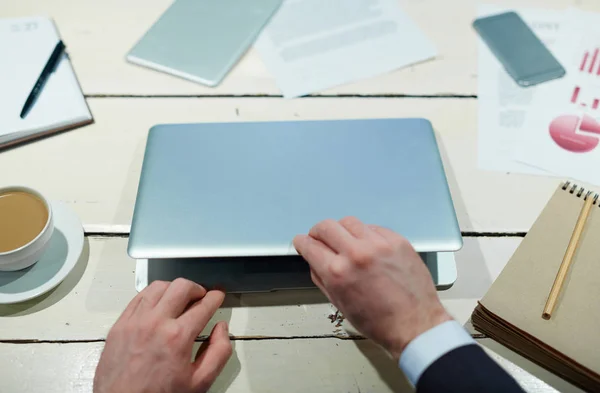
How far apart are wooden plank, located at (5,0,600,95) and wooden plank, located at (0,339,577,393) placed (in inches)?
16.5

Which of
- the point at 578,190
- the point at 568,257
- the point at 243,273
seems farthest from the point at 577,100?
the point at 243,273

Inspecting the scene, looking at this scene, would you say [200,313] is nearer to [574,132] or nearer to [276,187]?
[276,187]

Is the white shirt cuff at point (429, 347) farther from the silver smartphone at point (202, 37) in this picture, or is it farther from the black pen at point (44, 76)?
the black pen at point (44, 76)

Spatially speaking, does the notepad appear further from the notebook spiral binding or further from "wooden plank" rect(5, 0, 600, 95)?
the notebook spiral binding

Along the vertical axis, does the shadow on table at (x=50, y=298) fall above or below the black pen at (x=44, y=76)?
below

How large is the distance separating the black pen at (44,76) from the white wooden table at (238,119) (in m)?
0.03

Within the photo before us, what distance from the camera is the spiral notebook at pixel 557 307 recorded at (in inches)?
22.1

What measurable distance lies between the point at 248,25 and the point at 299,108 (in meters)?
0.20

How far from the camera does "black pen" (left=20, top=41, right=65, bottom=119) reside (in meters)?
0.79

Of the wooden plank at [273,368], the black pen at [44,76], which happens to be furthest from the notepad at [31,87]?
the wooden plank at [273,368]

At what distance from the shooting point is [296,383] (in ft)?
1.96

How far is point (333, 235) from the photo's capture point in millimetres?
566

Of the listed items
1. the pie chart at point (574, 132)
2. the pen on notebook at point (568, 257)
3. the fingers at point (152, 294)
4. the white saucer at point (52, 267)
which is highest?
the pie chart at point (574, 132)

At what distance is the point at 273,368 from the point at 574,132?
1.89ft
